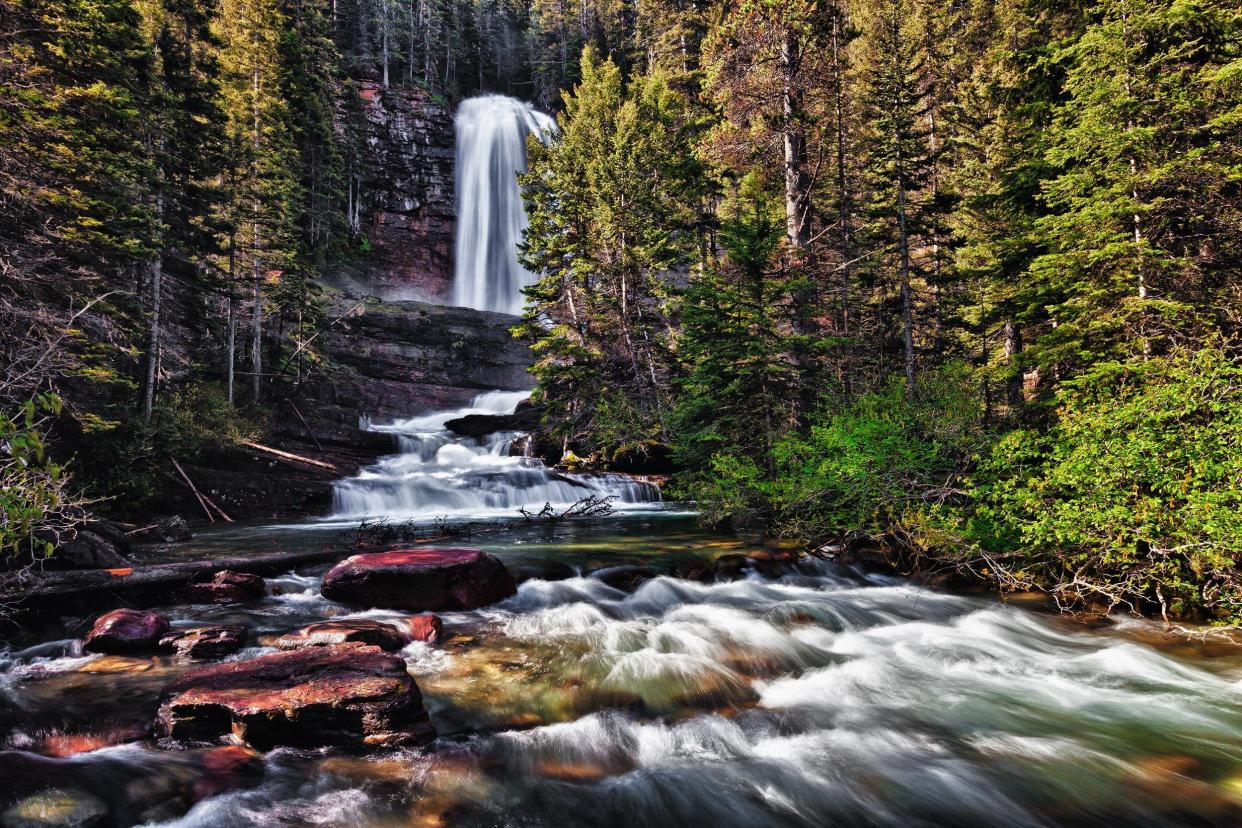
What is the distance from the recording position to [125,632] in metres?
6.21

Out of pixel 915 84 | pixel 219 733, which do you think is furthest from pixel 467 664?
pixel 915 84

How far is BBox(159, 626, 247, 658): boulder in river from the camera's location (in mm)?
6062

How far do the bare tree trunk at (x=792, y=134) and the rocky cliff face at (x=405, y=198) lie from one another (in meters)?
38.5

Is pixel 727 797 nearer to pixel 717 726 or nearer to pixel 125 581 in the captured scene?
pixel 717 726

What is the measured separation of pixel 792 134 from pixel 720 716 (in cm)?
1436

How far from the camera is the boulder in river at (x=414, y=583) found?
7.86m

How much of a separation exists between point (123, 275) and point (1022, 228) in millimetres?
23927

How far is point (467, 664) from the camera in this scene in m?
6.07

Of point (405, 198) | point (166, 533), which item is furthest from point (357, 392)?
point (405, 198)

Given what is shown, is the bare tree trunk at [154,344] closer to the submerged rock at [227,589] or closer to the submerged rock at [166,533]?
the submerged rock at [166,533]

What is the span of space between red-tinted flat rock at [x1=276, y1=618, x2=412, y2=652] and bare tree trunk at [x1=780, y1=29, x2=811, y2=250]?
41.3 ft

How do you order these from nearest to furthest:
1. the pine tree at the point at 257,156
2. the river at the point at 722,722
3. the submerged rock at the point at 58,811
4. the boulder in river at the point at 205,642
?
the submerged rock at the point at 58,811, the river at the point at 722,722, the boulder in river at the point at 205,642, the pine tree at the point at 257,156

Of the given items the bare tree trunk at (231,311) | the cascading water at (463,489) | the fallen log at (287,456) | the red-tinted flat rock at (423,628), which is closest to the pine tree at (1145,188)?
the red-tinted flat rock at (423,628)

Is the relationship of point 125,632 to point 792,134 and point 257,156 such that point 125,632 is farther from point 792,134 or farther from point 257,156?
point 257,156
